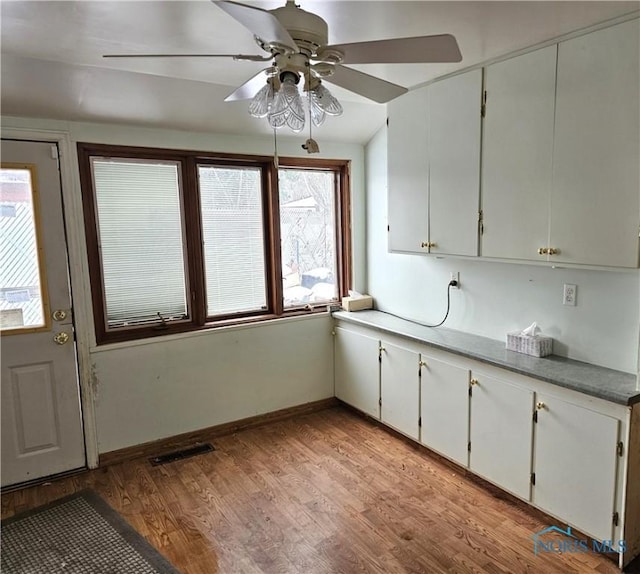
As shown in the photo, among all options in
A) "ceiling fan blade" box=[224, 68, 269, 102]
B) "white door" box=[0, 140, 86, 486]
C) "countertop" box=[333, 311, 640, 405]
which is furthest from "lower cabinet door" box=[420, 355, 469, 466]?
"white door" box=[0, 140, 86, 486]

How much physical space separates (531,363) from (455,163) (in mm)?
1241

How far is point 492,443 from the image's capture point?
8.93ft

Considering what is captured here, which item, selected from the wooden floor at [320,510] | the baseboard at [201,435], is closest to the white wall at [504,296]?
the wooden floor at [320,510]

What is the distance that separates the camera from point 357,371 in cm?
383

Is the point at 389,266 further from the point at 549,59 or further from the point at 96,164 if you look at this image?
the point at 96,164

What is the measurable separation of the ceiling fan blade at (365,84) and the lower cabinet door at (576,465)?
65.3 inches

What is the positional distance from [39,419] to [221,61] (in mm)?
2402

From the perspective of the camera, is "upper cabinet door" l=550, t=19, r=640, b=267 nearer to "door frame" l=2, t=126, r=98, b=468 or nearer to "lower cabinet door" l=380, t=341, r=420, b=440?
"lower cabinet door" l=380, t=341, r=420, b=440

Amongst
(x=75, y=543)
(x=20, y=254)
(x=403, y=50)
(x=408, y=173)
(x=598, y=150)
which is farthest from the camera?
(x=408, y=173)

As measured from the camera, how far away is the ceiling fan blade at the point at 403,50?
1.44 meters

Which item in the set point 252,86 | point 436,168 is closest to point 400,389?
point 436,168

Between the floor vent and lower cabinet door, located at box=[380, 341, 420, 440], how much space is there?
1.32m

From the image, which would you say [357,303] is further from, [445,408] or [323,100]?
[323,100]

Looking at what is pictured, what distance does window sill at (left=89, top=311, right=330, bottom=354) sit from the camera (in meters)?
3.18
